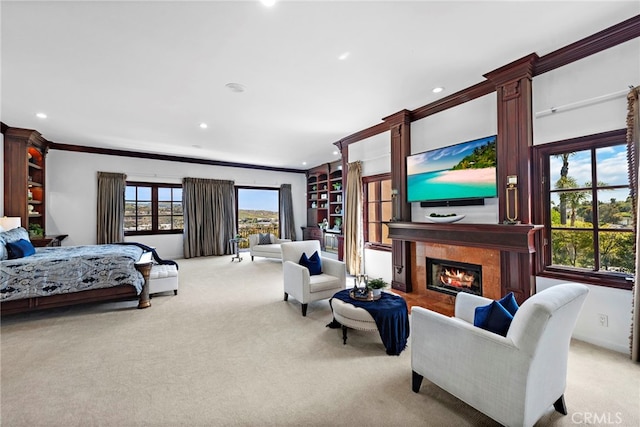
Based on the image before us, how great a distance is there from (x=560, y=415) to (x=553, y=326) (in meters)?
0.81

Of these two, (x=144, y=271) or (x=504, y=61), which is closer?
(x=504, y=61)

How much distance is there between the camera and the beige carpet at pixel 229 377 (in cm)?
179

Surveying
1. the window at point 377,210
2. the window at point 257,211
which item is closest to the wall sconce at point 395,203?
the window at point 377,210

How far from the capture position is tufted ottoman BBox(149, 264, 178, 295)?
4.17 meters

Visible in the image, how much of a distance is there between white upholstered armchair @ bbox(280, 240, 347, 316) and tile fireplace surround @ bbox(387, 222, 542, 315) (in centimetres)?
122

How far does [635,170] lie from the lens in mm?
2373

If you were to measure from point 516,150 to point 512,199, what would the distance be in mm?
538

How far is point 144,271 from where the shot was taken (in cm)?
383

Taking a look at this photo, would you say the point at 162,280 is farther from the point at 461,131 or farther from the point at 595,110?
the point at 595,110

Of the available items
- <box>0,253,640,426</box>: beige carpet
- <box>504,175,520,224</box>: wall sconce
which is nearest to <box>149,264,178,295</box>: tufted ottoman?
<box>0,253,640,426</box>: beige carpet

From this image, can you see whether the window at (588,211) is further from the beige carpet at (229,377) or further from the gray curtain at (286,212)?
the gray curtain at (286,212)

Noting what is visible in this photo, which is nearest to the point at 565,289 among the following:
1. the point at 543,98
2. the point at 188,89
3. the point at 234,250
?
the point at 543,98

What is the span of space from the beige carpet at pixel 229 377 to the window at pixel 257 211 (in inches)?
215

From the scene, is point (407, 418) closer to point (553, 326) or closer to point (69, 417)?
point (553, 326)
